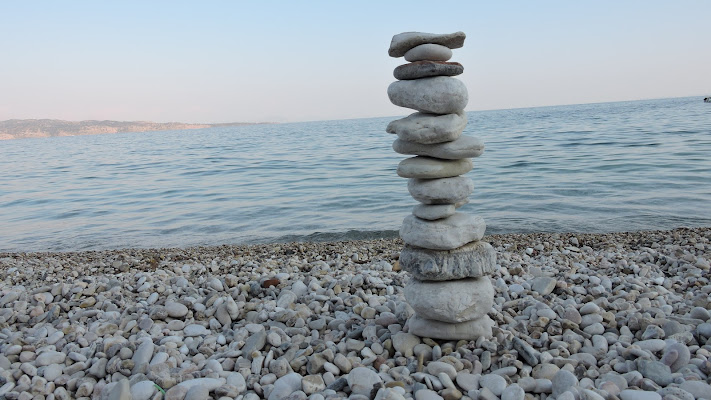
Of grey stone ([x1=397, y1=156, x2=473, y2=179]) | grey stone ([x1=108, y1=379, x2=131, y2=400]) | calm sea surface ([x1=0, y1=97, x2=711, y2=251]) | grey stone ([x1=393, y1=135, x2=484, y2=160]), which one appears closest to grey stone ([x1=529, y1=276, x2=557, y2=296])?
grey stone ([x1=397, y1=156, x2=473, y2=179])

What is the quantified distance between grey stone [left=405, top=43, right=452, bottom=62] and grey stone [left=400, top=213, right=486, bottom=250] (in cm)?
126

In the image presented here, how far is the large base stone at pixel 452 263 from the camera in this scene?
4070mm

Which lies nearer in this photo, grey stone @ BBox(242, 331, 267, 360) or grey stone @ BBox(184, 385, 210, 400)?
grey stone @ BBox(184, 385, 210, 400)

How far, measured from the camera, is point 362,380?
3488 mm

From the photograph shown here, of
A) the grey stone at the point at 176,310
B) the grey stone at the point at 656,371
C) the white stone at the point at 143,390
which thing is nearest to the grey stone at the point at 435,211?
the grey stone at the point at 656,371

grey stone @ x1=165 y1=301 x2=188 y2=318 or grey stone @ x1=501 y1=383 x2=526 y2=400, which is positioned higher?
grey stone @ x1=165 y1=301 x2=188 y2=318

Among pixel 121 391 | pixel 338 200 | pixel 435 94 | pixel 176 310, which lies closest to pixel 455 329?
pixel 435 94

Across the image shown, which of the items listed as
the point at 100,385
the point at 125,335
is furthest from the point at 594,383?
the point at 125,335

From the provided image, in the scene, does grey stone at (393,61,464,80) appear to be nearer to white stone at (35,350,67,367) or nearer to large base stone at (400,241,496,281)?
large base stone at (400,241,496,281)

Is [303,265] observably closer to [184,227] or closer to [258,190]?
[184,227]

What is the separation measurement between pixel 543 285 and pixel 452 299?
1688mm

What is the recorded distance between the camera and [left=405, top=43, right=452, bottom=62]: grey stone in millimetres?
3990

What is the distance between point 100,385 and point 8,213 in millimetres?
14929

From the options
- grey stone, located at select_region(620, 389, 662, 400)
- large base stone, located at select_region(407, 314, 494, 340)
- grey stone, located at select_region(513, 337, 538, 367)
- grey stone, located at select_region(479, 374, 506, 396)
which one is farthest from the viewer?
large base stone, located at select_region(407, 314, 494, 340)
